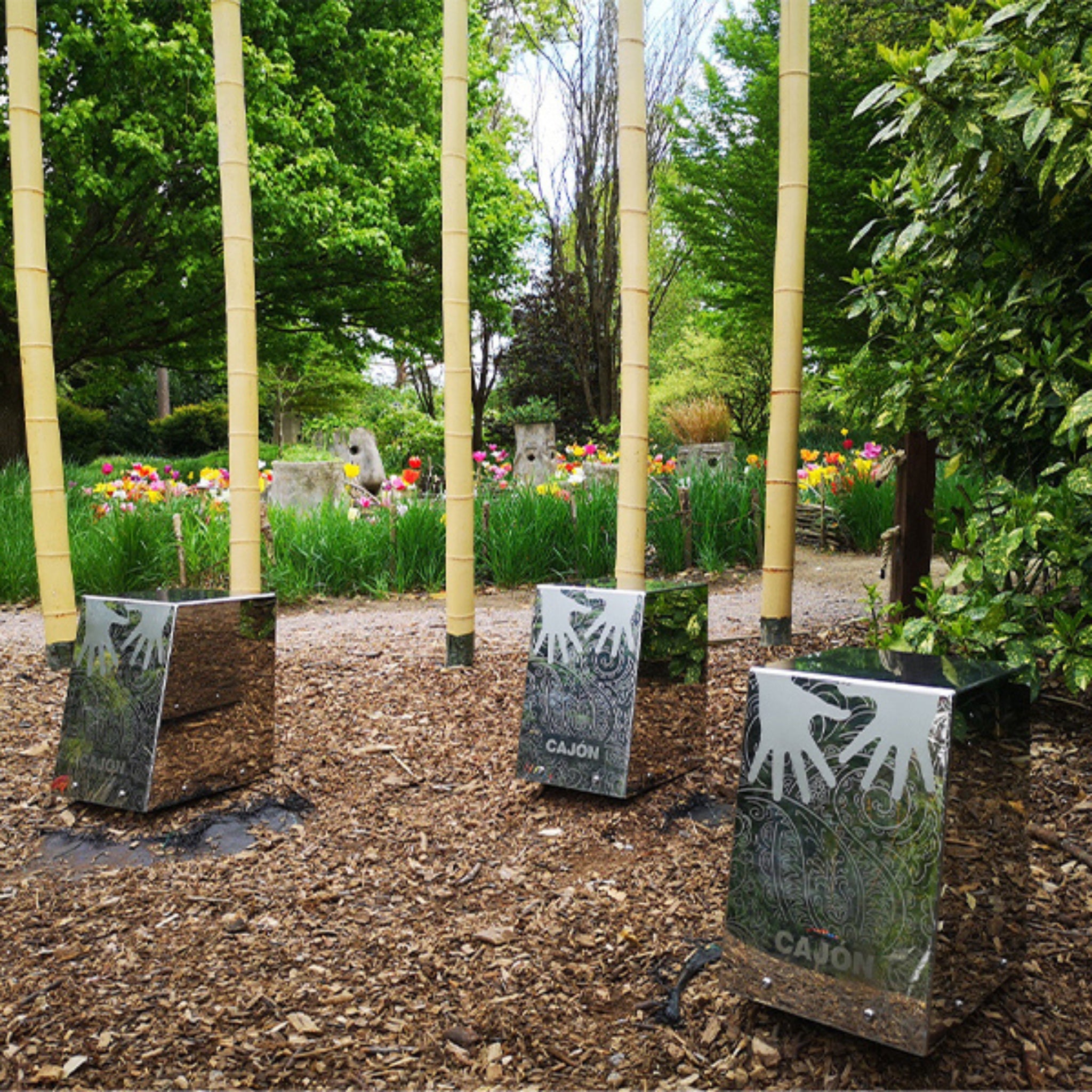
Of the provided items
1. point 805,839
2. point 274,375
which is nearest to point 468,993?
point 805,839

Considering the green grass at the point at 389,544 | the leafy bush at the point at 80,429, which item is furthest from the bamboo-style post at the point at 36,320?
the leafy bush at the point at 80,429

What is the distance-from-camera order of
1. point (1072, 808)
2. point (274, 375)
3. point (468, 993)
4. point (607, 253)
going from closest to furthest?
point (468, 993)
point (1072, 808)
point (607, 253)
point (274, 375)

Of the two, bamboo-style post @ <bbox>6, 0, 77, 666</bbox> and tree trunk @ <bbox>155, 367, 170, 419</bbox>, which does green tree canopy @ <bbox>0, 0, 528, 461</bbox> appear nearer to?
bamboo-style post @ <bbox>6, 0, 77, 666</bbox>

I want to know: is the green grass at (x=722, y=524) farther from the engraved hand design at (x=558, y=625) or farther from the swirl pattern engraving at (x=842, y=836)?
the swirl pattern engraving at (x=842, y=836)

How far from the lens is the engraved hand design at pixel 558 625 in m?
2.24

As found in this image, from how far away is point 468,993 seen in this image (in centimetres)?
156

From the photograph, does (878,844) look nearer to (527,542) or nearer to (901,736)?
(901,736)

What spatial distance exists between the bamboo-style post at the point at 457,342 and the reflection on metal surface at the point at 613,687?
2.34ft

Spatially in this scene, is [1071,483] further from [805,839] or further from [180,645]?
[180,645]

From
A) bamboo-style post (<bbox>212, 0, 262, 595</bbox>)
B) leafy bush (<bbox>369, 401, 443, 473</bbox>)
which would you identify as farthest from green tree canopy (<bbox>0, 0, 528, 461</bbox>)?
bamboo-style post (<bbox>212, 0, 262, 595</bbox>)

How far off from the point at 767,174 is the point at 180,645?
12.1 meters

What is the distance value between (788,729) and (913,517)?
2.03m

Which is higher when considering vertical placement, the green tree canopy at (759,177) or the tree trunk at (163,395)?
the green tree canopy at (759,177)

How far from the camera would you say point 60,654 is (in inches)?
126
